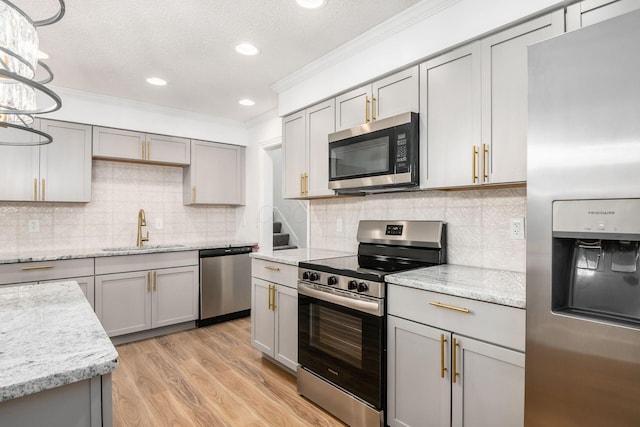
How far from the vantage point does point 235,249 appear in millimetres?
4094

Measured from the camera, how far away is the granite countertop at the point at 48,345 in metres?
0.79

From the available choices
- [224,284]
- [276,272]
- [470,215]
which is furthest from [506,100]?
[224,284]

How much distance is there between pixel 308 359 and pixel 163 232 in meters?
2.68

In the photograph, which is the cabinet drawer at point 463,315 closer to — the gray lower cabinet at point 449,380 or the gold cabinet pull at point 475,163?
the gray lower cabinet at point 449,380

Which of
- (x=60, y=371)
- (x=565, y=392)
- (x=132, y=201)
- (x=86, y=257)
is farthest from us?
(x=132, y=201)

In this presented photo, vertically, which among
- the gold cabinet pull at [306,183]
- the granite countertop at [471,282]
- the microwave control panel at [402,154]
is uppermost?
the microwave control panel at [402,154]

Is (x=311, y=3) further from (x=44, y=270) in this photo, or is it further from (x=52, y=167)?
(x=44, y=270)

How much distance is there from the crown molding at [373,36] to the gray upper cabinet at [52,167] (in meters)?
2.10

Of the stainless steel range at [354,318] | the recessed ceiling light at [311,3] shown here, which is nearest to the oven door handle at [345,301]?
the stainless steel range at [354,318]

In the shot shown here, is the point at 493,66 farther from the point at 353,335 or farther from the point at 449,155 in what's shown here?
the point at 353,335

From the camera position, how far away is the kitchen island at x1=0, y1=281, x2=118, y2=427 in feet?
2.55

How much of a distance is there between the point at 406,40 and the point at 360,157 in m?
0.77

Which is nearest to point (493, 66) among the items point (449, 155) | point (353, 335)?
point (449, 155)

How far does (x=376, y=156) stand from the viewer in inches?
90.5
